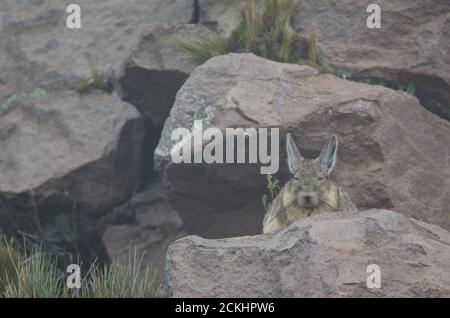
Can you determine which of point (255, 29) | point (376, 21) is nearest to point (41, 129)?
point (255, 29)

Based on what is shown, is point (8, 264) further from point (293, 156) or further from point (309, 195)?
point (309, 195)

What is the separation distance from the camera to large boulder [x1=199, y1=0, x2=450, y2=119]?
1133 cm

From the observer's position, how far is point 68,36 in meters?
13.3

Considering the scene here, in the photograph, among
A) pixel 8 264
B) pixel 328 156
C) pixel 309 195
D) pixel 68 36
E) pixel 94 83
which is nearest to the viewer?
pixel 309 195

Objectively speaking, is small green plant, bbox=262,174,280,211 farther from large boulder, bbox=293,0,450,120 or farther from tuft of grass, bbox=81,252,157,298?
large boulder, bbox=293,0,450,120

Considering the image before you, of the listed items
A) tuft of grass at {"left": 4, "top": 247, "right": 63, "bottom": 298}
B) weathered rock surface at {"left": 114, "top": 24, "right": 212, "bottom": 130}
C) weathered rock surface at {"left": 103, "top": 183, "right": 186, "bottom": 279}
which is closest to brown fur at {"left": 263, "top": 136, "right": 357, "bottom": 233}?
tuft of grass at {"left": 4, "top": 247, "right": 63, "bottom": 298}

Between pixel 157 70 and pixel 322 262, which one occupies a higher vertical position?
pixel 157 70

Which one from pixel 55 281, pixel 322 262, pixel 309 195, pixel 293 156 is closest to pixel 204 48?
pixel 293 156

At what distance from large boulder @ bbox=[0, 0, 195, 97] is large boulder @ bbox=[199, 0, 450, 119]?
156 cm

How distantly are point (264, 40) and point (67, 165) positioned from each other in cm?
240

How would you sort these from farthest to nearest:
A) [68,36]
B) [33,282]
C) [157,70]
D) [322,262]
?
[68,36] < [157,70] < [33,282] < [322,262]

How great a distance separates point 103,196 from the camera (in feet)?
38.2

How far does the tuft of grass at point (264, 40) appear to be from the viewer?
11531 mm

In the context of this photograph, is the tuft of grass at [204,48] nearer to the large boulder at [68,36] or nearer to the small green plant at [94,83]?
the large boulder at [68,36]
